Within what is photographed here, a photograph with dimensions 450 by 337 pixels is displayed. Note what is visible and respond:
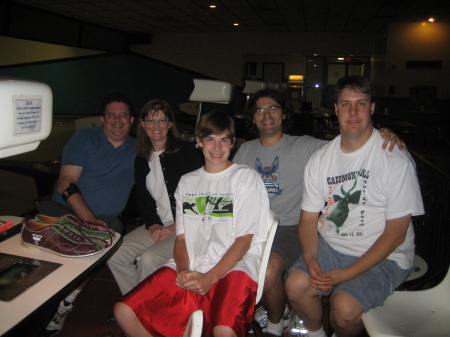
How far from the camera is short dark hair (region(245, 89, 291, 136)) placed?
2.26m

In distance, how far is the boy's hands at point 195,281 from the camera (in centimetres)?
147

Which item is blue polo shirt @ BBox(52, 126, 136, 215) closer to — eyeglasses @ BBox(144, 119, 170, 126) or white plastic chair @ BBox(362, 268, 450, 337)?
eyeglasses @ BBox(144, 119, 170, 126)

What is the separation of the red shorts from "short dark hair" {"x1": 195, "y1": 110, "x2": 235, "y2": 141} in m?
0.67

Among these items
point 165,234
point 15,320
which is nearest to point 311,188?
point 165,234

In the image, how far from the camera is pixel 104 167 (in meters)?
2.34

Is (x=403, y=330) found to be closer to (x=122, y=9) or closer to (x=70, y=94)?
(x=122, y=9)

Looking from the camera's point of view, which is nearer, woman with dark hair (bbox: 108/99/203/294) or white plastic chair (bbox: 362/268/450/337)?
white plastic chair (bbox: 362/268/450/337)

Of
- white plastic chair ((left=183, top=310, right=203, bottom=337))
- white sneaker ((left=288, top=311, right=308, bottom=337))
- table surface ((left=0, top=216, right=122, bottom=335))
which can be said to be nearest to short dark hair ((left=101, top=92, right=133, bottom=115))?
table surface ((left=0, top=216, right=122, bottom=335))

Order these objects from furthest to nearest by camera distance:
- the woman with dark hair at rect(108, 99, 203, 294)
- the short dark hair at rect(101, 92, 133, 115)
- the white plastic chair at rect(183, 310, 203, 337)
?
1. the short dark hair at rect(101, 92, 133, 115)
2. the woman with dark hair at rect(108, 99, 203, 294)
3. the white plastic chair at rect(183, 310, 203, 337)

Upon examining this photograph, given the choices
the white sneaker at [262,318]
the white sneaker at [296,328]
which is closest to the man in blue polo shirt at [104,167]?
the white sneaker at [262,318]

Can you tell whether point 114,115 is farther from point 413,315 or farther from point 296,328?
point 413,315

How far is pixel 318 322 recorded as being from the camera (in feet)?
5.60

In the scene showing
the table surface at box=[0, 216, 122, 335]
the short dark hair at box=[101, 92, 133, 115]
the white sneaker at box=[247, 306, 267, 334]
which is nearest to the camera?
the table surface at box=[0, 216, 122, 335]

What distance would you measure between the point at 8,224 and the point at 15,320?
0.73 meters
